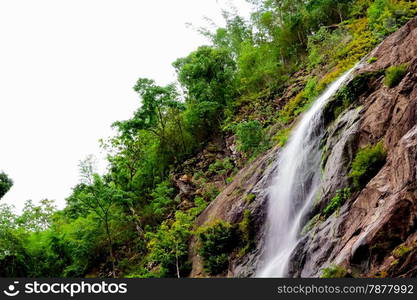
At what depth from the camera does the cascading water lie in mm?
11727

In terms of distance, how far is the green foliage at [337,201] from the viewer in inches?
394

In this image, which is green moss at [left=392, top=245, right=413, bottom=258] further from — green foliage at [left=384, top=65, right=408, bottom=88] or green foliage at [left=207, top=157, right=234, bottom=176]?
green foliage at [left=207, top=157, right=234, bottom=176]

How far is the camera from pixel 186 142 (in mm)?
30094

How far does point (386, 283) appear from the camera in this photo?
6383mm

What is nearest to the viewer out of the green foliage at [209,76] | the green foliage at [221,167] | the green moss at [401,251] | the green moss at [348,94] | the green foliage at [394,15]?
the green moss at [401,251]

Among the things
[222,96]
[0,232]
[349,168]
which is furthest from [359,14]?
[0,232]

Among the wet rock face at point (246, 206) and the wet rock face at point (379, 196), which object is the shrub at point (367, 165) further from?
the wet rock face at point (246, 206)

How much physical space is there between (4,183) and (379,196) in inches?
612

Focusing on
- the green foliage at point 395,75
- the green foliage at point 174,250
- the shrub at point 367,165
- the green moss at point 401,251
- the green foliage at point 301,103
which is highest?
the green foliage at point 301,103

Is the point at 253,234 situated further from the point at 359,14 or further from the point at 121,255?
the point at 359,14

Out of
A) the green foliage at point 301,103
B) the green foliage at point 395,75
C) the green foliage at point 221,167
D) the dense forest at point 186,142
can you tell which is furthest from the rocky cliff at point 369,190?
the green foliage at point 221,167

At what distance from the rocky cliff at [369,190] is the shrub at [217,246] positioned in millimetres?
485

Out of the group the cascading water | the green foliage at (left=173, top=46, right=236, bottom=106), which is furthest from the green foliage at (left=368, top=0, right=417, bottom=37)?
the green foliage at (left=173, top=46, right=236, bottom=106)

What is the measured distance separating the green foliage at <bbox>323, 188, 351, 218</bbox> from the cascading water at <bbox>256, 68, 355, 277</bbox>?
4.33 feet
